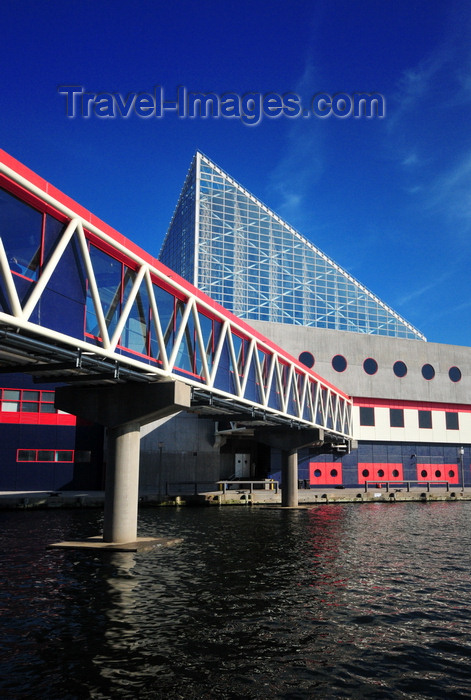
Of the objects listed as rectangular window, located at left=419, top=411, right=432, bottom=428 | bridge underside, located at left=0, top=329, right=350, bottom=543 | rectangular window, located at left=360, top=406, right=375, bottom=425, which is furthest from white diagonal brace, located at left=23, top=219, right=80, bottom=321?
rectangular window, located at left=419, top=411, right=432, bottom=428

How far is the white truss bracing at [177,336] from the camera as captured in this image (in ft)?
51.7

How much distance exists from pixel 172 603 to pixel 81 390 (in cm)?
1176

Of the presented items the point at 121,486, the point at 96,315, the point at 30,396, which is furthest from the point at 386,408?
the point at 96,315

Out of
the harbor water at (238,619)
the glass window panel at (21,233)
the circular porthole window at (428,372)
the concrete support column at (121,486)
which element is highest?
the circular porthole window at (428,372)

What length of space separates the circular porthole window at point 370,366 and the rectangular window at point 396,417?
482 centimetres

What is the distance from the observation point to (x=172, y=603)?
1537cm

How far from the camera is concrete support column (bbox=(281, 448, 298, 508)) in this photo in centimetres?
4503

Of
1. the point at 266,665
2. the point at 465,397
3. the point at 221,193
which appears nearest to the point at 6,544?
the point at 266,665

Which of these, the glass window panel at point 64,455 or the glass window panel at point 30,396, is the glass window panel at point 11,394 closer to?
the glass window panel at point 30,396

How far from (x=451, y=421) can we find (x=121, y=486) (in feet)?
176

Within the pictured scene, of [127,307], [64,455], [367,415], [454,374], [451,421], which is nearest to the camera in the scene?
[127,307]

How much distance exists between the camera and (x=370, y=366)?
64.8m

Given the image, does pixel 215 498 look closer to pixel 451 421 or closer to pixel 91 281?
pixel 91 281

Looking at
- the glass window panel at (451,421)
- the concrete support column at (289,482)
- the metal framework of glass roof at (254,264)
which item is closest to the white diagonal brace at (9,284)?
the concrete support column at (289,482)
